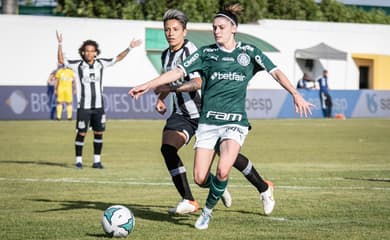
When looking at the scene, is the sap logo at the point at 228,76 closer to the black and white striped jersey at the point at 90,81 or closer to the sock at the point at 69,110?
the black and white striped jersey at the point at 90,81

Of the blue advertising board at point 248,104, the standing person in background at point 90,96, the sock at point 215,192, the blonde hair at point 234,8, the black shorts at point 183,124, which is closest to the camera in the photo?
the sock at point 215,192

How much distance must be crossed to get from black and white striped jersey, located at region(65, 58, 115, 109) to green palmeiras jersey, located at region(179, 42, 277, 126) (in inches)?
330

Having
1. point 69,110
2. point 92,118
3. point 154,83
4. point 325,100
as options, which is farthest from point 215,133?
point 325,100

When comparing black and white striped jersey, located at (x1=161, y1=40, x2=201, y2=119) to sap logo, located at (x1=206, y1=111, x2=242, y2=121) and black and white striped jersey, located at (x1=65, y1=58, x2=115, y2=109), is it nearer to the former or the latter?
sap logo, located at (x1=206, y1=111, x2=242, y2=121)

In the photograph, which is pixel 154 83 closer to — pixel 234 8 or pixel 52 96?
pixel 234 8

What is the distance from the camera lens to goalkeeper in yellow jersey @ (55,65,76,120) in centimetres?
3559

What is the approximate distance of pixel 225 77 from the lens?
32.4 ft

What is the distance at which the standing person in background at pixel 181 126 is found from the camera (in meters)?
10.8

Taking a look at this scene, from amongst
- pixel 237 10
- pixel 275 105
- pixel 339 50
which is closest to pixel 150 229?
pixel 237 10

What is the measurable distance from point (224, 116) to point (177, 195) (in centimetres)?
325

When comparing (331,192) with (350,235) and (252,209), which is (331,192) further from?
(350,235)

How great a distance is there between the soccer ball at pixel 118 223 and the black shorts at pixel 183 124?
2011 mm

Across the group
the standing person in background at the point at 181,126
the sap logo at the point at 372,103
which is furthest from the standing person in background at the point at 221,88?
the sap logo at the point at 372,103

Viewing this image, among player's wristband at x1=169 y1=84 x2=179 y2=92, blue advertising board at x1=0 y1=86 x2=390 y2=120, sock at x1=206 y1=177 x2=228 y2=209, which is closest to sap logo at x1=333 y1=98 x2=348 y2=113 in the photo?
blue advertising board at x1=0 y1=86 x2=390 y2=120
